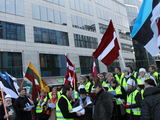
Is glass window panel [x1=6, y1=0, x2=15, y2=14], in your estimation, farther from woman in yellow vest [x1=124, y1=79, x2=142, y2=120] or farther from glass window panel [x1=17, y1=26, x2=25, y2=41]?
woman in yellow vest [x1=124, y1=79, x2=142, y2=120]

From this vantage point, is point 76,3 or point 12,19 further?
point 76,3

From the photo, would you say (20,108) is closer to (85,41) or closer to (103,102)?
(103,102)

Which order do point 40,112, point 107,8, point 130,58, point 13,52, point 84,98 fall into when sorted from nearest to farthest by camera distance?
point 84,98 < point 40,112 < point 13,52 < point 107,8 < point 130,58

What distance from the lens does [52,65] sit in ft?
97.7

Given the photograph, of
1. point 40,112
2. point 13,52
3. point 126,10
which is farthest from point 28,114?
point 126,10

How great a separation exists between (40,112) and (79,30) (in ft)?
91.6

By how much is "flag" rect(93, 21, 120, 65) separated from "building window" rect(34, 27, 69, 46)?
2260 cm

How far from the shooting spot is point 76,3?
36000 mm

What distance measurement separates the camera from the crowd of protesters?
3684mm

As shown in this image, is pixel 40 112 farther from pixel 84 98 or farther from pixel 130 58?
pixel 130 58

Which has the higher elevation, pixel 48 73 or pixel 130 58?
pixel 130 58

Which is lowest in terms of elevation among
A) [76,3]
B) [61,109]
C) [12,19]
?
[61,109]

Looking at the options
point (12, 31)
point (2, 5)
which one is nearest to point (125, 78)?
point (12, 31)

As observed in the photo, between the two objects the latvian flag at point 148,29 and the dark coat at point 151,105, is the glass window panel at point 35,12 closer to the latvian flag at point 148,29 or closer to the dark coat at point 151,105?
the latvian flag at point 148,29
